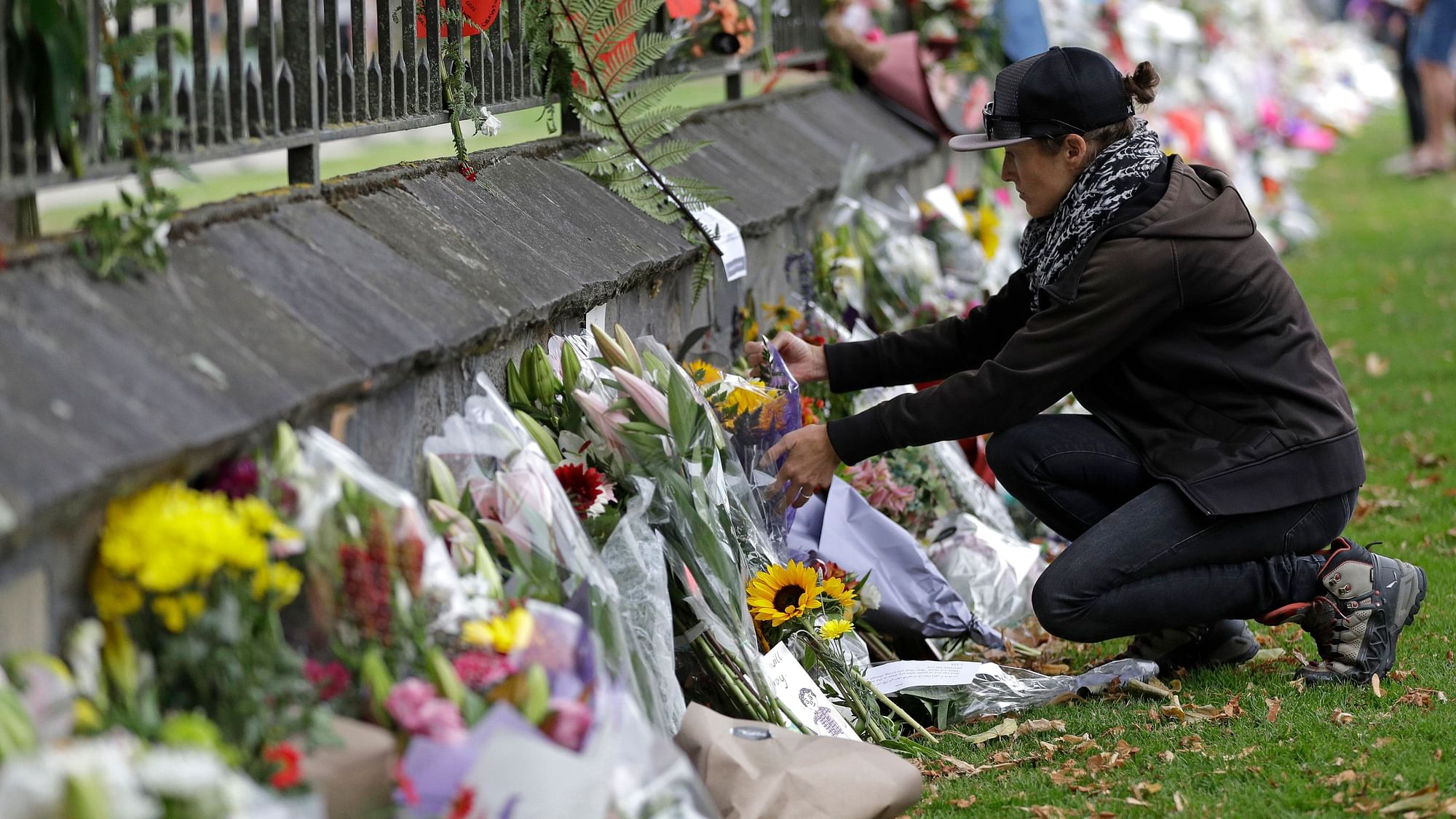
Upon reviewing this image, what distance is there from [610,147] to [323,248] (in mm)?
1411

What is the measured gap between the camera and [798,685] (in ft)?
9.38

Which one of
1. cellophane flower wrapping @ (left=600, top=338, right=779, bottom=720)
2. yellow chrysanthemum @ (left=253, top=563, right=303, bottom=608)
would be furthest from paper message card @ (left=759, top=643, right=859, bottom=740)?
yellow chrysanthemum @ (left=253, top=563, right=303, bottom=608)

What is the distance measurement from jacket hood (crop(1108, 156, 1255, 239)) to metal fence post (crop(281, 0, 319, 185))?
61.5 inches

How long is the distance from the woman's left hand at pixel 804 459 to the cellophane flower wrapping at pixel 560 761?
1.10 metres

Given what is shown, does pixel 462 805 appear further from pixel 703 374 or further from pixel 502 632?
pixel 703 374

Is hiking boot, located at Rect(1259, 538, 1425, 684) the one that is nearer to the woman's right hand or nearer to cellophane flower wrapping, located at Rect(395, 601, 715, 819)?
the woman's right hand

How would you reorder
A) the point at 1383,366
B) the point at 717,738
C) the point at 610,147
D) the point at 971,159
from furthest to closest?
the point at 971,159 < the point at 1383,366 < the point at 610,147 < the point at 717,738

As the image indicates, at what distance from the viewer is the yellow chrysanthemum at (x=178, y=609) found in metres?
1.76

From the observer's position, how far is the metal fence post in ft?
8.75

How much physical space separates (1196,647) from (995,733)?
2.20ft

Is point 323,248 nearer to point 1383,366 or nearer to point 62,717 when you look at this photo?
point 62,717

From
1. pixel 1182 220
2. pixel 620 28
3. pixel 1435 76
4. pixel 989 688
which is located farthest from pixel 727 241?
pixel 1435 76

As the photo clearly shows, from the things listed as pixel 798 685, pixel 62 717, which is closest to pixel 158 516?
pixel 62 717

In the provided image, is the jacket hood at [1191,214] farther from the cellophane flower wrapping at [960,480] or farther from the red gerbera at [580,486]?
the red gerbera at [580,486]
